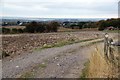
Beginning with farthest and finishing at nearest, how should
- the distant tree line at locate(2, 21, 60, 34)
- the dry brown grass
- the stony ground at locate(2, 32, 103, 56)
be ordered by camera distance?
1. the distant tree line at locate(2, 21, 60, 34)
2. the stony ground at locate(2, 32, 103, 56)
3. the dry brown grass

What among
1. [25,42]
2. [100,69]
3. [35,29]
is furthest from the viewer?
[35,29]

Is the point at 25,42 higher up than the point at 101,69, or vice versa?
the point at 101,69

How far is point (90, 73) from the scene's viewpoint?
29.7ft

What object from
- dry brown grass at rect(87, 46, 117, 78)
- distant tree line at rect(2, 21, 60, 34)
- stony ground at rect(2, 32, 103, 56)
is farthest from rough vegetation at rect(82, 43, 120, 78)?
distant tree line at rect(2, 21, 60, 34)

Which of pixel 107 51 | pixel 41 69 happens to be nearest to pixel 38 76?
pixel 41 69

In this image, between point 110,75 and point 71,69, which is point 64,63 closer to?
point 71,69

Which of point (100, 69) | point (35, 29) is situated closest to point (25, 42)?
point (100, 69)

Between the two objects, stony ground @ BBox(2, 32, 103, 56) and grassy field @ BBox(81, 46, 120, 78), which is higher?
grassy field @ BBox(81, 46, 120, 78)

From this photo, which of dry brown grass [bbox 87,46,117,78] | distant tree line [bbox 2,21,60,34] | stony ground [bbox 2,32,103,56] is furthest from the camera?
A: distant tree line [bbox 2,21,60,34]

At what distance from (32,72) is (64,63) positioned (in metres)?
2.45

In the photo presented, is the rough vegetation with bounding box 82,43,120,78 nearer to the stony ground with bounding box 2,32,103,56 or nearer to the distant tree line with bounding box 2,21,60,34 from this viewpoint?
the stony ground with bounding box 2,32,103,56

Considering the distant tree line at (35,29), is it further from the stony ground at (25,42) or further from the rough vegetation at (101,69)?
the rough vegetation at (101,69)

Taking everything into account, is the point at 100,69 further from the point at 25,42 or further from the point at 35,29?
the point at 35,29

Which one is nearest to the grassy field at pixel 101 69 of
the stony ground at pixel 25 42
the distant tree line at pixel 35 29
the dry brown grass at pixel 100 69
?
the dry brown grass at pixel 100 69
